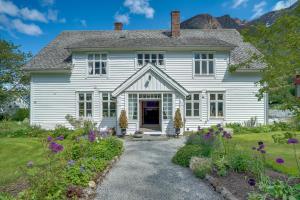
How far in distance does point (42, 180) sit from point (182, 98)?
12.1 meters

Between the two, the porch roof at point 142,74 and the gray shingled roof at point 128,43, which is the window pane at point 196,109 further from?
the gray shingled roof at point 128,43

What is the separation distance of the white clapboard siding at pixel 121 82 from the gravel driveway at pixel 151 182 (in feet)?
32.0

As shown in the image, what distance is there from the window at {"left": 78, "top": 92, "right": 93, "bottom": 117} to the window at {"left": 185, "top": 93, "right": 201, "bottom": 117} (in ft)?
24.2

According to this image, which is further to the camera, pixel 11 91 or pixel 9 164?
pixel 11 91

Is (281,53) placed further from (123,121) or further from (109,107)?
→ (109,107)

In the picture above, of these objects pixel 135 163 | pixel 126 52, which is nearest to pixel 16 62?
pixel 126 52

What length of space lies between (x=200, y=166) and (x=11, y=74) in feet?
97.9

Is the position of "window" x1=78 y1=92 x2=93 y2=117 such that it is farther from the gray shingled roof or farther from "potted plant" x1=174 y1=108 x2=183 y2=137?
"potted plant" x1=174 y1=108 x2=183 y2=137

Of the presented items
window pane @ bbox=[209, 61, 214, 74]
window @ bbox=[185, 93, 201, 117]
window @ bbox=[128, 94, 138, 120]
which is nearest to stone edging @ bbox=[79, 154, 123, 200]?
window @ bbox=[128, 94, 138, 120]

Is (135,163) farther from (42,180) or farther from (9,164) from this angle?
(9,164)

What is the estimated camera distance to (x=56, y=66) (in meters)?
17.9

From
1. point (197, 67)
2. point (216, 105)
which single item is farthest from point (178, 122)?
point (197, 67)

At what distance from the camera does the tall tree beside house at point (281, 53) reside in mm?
4225

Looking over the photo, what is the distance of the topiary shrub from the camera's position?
668 centimetres
